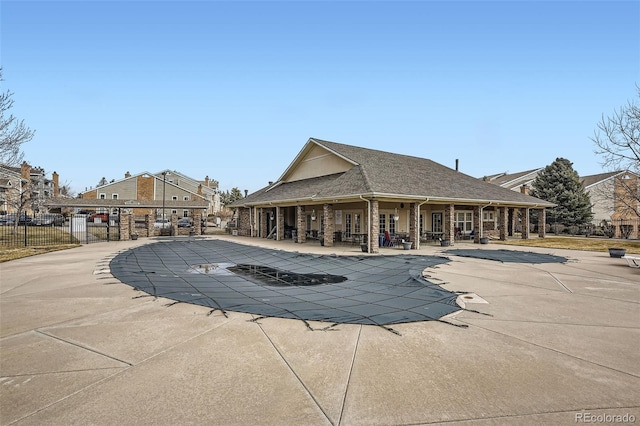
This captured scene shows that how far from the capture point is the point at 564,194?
31594mm

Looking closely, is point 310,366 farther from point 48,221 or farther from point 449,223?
point 48,221

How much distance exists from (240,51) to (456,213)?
Result: 1931 cm

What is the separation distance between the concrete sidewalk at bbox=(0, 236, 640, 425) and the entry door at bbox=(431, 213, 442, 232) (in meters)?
16.5

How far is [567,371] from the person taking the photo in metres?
3.73

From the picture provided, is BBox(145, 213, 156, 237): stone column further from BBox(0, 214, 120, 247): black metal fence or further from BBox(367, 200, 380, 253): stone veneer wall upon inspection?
BBox(367, 200, 380, 253): stone veneer wall

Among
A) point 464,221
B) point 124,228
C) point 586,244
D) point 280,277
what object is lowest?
point 280,277

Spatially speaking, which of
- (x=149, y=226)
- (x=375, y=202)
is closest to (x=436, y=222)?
(x=375, y=202)

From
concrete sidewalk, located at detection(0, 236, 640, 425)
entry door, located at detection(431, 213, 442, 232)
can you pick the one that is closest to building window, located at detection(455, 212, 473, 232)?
→ entry door, located at detection(431, 213, 442, 232)

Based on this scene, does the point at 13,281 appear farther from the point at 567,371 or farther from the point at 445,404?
the point at 567,371

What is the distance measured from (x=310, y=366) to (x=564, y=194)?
124 feet

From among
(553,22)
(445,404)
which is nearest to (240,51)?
(553,22)

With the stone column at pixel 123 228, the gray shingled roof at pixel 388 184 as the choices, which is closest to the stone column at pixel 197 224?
the gray shingled roof at pixel 388 184

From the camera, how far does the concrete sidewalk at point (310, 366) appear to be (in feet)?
9.61

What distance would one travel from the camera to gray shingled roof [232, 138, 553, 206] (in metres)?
17.2
